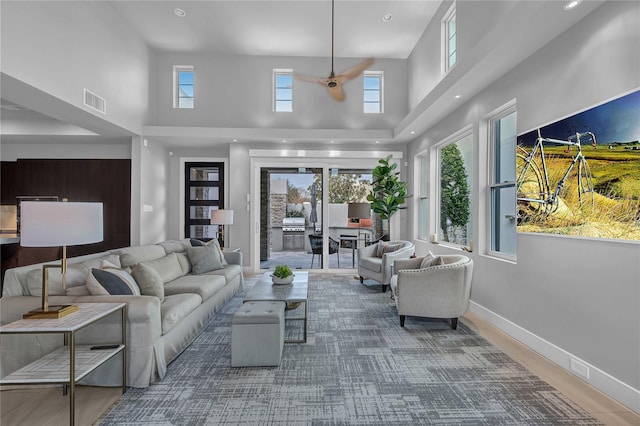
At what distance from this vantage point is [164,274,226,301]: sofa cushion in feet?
11.4

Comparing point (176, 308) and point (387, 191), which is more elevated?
point (387, 191)

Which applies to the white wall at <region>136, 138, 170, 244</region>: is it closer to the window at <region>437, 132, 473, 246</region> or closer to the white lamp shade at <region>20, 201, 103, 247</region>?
the white lamp shade at <region>20, 201, 103, 247</region>

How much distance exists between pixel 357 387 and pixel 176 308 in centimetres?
169

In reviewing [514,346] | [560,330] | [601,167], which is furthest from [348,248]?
[601,167]

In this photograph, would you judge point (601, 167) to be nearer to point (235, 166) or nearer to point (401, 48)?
point (401, 48)

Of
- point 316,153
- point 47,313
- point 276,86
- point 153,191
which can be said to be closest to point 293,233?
point 316,153

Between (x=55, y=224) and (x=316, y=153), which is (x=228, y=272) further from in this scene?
(x=316, y=153)

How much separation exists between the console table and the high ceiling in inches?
187

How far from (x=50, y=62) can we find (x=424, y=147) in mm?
5529

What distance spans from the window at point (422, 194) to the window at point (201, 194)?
4282 mm

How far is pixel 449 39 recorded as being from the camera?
15.4ft

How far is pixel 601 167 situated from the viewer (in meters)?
2.25

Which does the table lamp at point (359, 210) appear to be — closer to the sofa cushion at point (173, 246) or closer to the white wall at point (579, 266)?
the white wall at point (579, 266)

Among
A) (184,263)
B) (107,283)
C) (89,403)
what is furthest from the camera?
(184,263)
